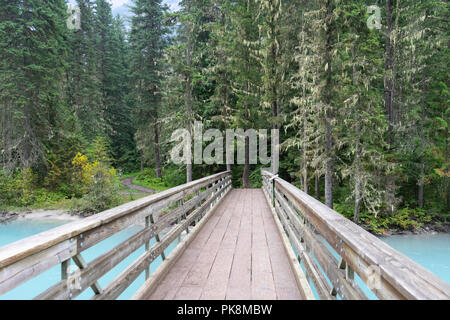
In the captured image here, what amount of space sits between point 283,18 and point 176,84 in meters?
7.41

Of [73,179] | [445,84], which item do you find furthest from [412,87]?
[73,179]

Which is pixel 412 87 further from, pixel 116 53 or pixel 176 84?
pixel 116 53

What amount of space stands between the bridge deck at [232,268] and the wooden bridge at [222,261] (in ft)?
0.04

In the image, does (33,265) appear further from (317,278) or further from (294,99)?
(294,99)

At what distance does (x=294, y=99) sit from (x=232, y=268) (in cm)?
1022

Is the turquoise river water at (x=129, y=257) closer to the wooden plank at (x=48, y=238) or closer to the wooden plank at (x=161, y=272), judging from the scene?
the wooden plank at (x=161, y=272)

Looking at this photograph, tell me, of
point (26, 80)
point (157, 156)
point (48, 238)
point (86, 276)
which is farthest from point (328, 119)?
point (26, 80)

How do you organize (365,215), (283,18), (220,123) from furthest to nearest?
(220,123)
(283,18)
(365,215)

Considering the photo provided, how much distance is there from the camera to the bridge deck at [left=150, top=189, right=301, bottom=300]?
95.3 inches

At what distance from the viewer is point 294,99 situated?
11.8 meters

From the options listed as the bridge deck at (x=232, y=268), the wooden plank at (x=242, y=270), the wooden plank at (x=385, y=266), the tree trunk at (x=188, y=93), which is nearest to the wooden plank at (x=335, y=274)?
the wooden plank at (x=385, y=266)

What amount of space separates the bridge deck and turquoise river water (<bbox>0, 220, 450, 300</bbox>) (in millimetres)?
5485
